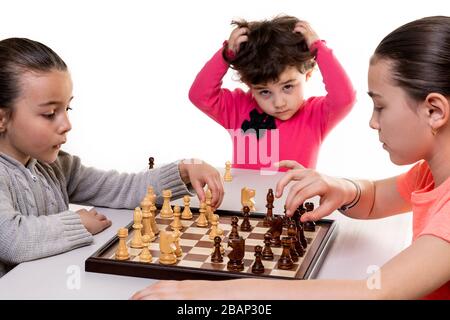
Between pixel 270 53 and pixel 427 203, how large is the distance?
3.55 ft

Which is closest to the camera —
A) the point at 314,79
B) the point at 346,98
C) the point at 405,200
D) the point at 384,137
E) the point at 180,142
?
the point at 384,137

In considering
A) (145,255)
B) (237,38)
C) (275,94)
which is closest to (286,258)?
(145,255)

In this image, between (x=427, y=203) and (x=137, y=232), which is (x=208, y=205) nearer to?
(x=137, y=232)

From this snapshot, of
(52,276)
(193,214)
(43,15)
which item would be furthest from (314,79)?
(52,276)

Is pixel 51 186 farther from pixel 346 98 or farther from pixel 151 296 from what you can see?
pixel 346 98

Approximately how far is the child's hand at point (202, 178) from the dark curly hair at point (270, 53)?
22.5 inches

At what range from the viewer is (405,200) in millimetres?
1788

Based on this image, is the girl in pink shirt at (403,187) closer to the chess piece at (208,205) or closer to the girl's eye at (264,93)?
the chess piece at (208,205)

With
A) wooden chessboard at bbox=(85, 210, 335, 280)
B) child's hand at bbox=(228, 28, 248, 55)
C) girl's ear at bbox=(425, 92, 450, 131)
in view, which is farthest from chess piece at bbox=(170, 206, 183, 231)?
child's hand at bbox=(228, 28, 248, 55)

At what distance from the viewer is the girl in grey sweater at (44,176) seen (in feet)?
5.20

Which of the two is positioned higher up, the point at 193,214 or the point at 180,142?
the point at 193,214

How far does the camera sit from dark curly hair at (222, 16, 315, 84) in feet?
8.04

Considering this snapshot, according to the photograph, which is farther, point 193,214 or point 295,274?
point 193,214

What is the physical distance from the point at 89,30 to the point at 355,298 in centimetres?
296
